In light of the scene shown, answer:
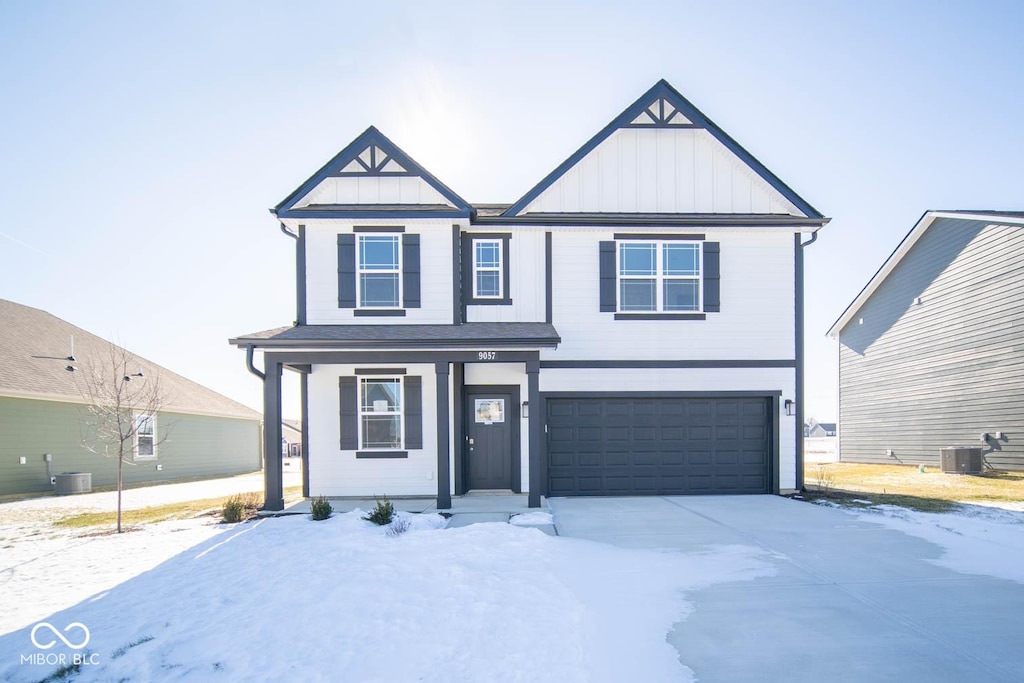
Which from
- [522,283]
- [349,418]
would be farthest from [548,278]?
[349,418]

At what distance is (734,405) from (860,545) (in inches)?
186

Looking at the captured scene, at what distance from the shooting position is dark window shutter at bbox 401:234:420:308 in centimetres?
1178

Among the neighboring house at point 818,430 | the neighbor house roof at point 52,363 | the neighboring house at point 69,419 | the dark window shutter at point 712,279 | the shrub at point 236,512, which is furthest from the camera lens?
the neighboring house at point 818,430

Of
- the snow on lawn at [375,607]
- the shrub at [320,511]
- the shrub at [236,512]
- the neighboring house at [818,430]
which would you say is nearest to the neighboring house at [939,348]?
the snow on lawn at [375,607]

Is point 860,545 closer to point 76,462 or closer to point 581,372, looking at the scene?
point 581,372

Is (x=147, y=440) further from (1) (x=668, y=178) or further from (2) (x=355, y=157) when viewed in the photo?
(1) (x=668, y=178)

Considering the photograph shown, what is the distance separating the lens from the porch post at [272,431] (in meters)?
10.4

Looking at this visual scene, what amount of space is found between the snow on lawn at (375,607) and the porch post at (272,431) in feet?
6.66

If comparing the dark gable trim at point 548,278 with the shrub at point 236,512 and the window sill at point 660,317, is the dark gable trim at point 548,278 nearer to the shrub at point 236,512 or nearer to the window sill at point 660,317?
the window sill at point 660,317

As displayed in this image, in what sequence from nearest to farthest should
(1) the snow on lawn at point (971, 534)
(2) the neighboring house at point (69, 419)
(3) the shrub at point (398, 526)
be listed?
(1) the snow on lawn at point (971, 534), (3) the shrub at point (398, 526), (2) the neighboring house at point (69, 419)

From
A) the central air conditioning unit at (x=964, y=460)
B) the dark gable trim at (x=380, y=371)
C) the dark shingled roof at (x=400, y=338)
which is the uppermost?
the dark shingled roof at (x=400, y=338)

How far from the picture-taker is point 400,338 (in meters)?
10.3

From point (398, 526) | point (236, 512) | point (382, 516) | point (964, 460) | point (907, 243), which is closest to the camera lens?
point (398, 526)

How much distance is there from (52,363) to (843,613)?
21259 millimetres
